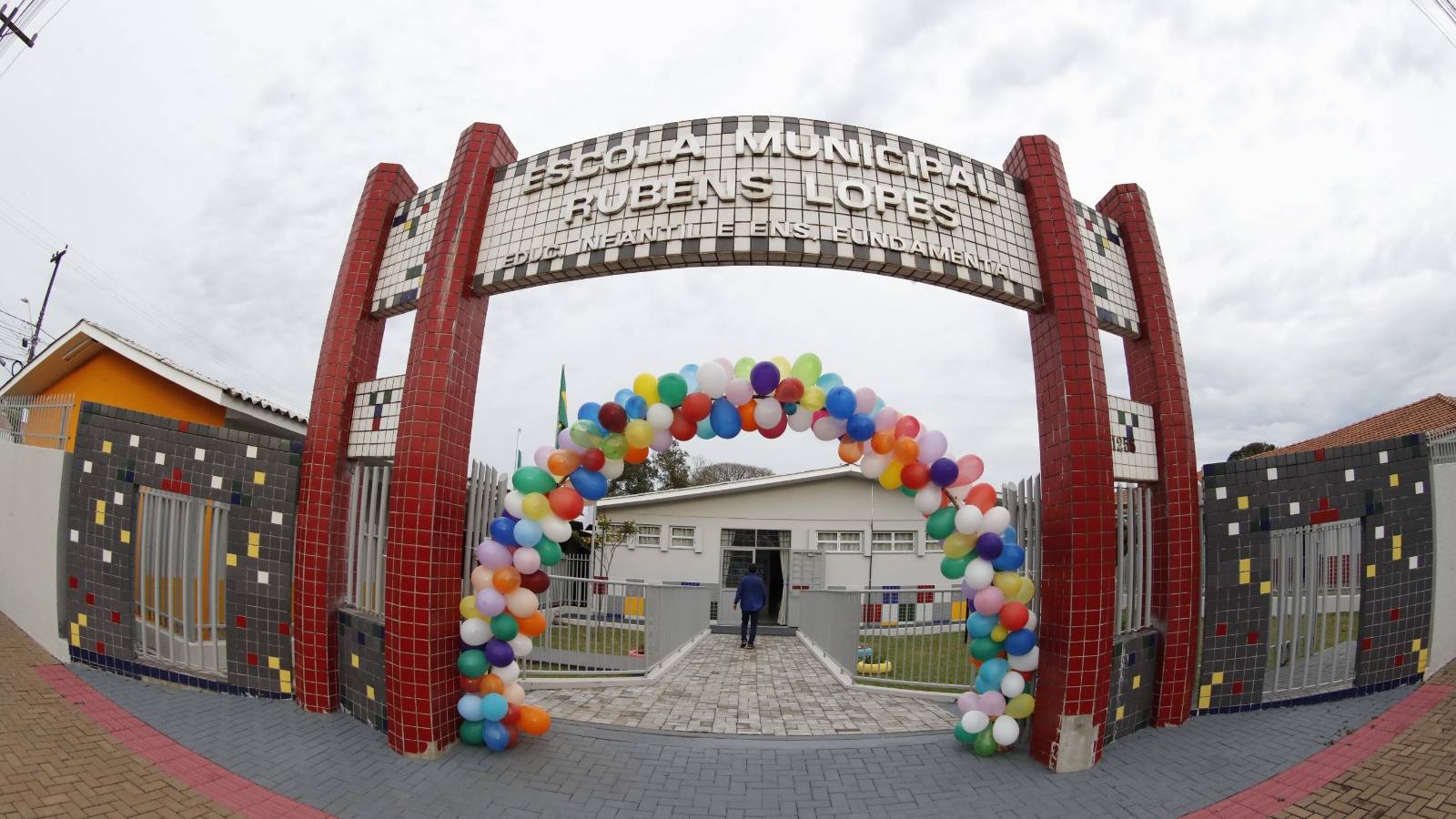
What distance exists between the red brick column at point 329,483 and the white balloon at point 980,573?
5.35 meters

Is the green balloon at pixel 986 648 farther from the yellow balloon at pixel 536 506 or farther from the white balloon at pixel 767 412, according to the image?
the yellow balloon at pixel 536 506

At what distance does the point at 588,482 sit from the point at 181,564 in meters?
4.28

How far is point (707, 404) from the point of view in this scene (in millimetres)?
5008

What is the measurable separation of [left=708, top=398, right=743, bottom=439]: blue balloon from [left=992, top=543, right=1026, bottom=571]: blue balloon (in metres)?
2.30

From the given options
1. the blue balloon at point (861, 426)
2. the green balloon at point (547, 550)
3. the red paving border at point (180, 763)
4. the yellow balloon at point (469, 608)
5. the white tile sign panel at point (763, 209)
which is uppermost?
the white tile sign panel at point (763, 209)

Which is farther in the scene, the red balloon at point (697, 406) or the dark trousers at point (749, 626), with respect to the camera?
the dark trousers at point (749, 626)

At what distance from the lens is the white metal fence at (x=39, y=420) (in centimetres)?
663

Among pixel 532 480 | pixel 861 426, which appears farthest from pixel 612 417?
pixel 861 426

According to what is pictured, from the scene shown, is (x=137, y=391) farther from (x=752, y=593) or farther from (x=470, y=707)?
(x=752, y=593)

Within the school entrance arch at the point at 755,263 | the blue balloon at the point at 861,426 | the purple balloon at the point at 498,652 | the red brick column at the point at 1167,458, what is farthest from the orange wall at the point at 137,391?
the red brick column at the point at 1167,458

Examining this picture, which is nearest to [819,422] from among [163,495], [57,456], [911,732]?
[911,732]

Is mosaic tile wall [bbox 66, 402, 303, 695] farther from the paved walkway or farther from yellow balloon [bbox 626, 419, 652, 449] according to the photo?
yellow balloon [bbox 626, 419, 652, 449]

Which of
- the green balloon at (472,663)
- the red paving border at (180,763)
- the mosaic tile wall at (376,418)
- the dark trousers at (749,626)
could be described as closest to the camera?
the red paving border at (180,763)

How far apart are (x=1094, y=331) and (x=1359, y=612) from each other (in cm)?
365
